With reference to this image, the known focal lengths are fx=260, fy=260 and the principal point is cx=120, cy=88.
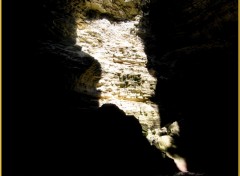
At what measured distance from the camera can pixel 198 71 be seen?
23.8ft

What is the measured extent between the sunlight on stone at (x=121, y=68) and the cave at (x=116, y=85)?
3 cm

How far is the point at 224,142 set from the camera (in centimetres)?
557

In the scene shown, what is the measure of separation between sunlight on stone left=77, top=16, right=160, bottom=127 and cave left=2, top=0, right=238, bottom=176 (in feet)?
0.10

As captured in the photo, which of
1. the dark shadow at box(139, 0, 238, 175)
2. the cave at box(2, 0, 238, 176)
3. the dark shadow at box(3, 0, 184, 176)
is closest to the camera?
the dark shadow at box(3, 0, 184, 176)

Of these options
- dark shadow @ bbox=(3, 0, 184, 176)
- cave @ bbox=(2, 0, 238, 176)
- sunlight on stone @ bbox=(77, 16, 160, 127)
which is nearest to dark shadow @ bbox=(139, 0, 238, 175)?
cave @ bbox=(2, 0, 238, 176)

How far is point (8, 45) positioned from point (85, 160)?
268 cm

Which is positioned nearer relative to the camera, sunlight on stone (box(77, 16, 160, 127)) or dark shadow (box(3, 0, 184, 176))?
dark shadow (box(3, 0, 184, 176))

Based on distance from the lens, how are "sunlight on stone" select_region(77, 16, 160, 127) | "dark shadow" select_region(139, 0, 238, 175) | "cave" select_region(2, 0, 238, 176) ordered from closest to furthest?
"cave" select_region(2, 0, 238, 176)
"dark shadow" select_region(139, 0, 238, 175)
"sunlight on stone" select_region(77, 16, 160, 127)

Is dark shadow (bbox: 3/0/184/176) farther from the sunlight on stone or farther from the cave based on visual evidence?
the sunlight on stone

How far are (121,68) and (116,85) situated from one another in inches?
22.9

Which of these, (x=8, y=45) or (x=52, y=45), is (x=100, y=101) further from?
(x=8, y=45)

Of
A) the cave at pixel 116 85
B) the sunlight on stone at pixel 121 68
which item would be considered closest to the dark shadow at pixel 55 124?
the cave at pixel 116 85

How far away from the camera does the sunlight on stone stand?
7.02 meters

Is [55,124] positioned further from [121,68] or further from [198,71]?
[198,71]
